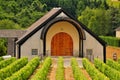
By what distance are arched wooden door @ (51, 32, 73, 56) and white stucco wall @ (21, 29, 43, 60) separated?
149 cm

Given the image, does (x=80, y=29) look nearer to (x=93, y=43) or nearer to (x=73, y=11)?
(x=93, y=43)

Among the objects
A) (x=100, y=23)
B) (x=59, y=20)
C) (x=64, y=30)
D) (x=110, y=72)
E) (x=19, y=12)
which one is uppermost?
(x=19, y=12)

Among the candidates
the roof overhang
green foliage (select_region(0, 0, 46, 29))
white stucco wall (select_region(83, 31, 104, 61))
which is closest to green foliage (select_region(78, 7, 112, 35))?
green foliage (select_region(0, 0, 46, 29))

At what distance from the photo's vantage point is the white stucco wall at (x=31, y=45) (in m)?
39.0

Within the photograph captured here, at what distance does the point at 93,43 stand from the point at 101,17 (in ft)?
145

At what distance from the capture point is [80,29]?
3912 cm

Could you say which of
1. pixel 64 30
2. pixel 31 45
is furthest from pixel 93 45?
pixel 31 45

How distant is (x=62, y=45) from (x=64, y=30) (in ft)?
4.73

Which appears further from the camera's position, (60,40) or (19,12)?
(19,12)

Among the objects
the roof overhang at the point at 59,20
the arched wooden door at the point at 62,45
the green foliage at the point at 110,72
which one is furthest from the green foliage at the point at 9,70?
the arched wooden door at the point at 62,45

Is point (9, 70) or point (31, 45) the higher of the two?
point (31, 45)

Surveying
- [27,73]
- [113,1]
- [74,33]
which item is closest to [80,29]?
[74,33]

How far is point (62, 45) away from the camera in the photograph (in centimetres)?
4072

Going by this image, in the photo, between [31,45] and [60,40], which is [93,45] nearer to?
[60,40]
